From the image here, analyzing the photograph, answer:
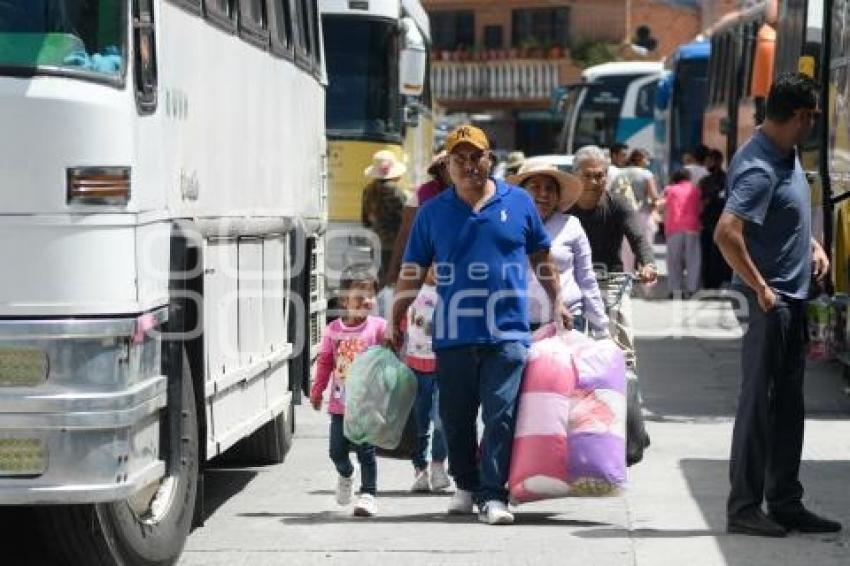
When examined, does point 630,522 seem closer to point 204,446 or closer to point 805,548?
point 805,548

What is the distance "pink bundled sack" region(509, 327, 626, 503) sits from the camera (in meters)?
10.0

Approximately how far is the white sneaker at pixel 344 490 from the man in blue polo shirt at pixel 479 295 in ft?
1.88

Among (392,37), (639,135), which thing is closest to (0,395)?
(392,37)

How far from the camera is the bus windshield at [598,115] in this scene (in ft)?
172

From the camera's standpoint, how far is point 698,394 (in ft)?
54.0

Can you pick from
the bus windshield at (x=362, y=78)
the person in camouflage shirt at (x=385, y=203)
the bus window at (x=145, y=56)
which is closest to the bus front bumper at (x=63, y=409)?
the bus window at (x=145, y=56)

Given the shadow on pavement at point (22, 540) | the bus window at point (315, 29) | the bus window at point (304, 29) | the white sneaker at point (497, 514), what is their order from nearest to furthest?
the shadow on pavement at point (22, 540)
the white sneaker at point (497, 514)
the bus window at point (304, 29)
the bus window at point (315, 29)

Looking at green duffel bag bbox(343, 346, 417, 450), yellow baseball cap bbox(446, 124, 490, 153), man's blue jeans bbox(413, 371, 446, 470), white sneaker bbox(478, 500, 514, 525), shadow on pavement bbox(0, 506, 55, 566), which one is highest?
yellow baseball cap bbox(446, 124, 490, 153)

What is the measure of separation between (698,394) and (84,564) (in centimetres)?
889

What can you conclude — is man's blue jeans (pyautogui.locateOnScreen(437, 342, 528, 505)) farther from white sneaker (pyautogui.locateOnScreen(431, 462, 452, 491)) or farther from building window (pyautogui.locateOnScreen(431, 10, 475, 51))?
building window (pyautogui.locateOnScreen(431, 10, 475, 51))

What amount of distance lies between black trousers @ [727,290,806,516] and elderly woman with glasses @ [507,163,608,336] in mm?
1564

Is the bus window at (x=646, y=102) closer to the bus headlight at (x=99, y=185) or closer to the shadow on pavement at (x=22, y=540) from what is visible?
the shadow on pavement at (x=22, y=540)

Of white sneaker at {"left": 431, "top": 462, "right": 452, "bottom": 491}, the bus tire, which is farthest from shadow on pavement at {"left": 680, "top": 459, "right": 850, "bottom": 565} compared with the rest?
the bus tire

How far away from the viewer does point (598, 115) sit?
52.6m
